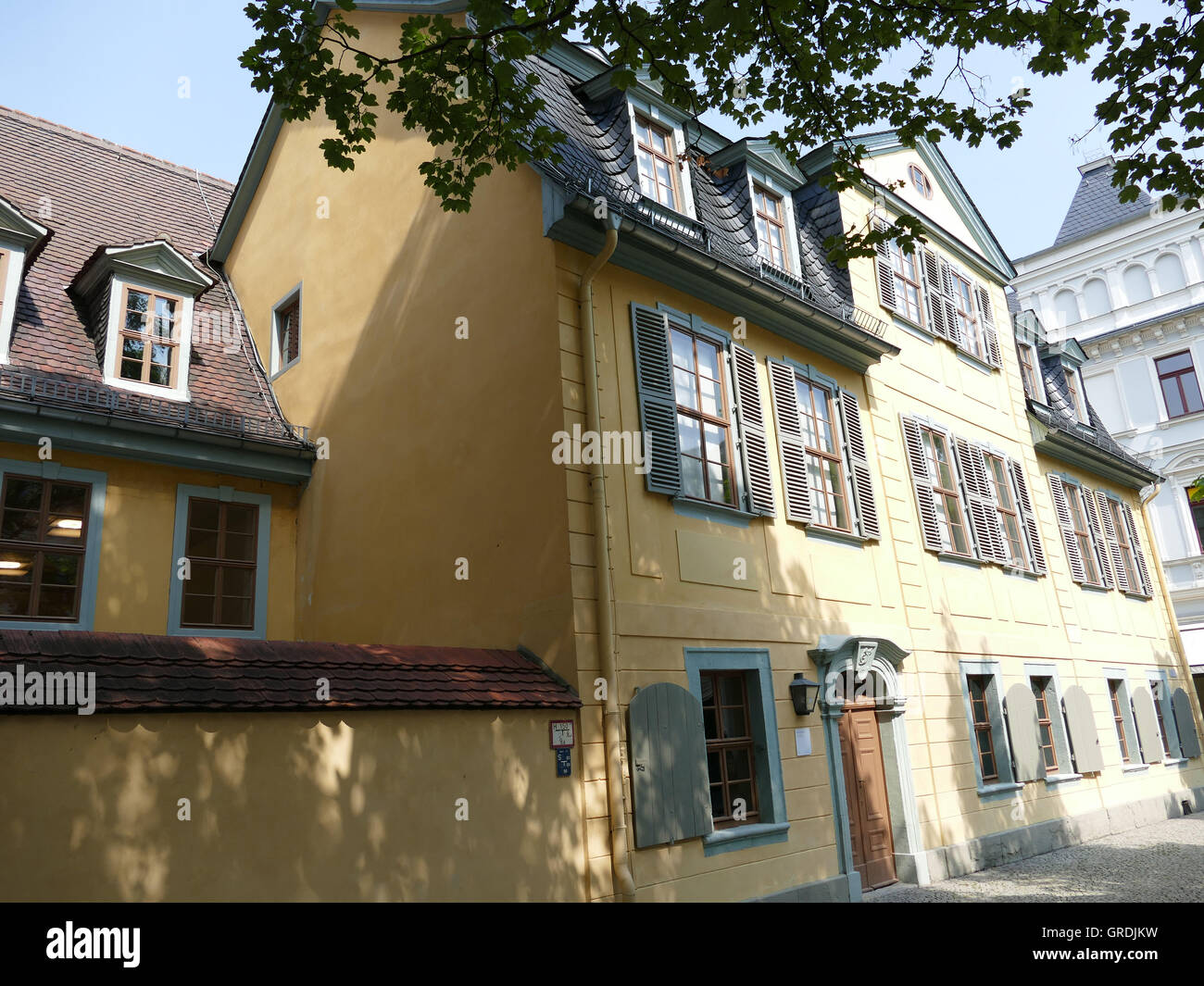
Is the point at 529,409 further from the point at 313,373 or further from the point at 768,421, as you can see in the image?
the point at 313,373

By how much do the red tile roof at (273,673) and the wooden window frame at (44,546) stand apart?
163 inches

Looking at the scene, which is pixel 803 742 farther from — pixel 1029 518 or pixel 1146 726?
pixel 1146 726

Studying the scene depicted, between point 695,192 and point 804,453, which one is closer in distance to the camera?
point 804,453

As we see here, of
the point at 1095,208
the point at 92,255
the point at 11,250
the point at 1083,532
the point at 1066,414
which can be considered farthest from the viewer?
the point at 1095,208

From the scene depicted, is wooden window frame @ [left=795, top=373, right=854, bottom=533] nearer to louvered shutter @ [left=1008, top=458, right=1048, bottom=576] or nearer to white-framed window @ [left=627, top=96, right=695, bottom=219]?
white-framed window @ [left=627, top=96, right=695, bottom=219]

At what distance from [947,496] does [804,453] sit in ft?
12.4

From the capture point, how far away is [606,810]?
25.1 feet

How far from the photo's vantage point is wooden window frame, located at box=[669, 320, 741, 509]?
30.7ft

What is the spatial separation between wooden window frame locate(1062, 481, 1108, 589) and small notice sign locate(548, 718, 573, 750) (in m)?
12.7

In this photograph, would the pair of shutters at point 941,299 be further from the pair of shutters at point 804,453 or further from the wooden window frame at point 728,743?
the wooden window frame at point 728,743

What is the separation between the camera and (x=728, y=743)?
29.6ft

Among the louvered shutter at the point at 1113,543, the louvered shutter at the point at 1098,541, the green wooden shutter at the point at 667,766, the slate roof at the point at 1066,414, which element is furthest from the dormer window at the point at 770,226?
the louvered shutter at the point at 1113,543

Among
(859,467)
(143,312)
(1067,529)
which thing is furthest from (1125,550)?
(143,312)
